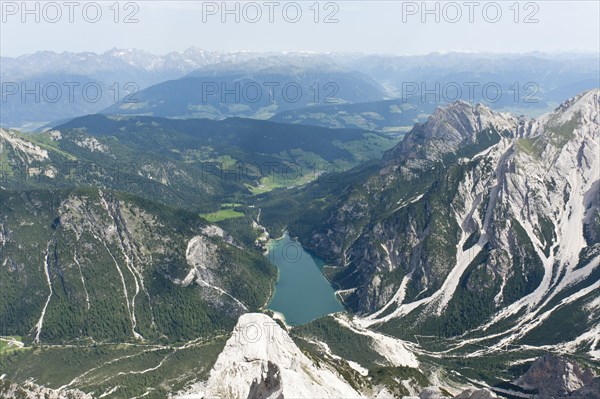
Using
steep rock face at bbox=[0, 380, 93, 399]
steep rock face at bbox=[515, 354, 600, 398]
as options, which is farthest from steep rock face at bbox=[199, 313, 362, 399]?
steep rock face at bbox=[515, 354, 600, 398]

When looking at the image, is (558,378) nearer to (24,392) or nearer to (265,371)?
(265,371)

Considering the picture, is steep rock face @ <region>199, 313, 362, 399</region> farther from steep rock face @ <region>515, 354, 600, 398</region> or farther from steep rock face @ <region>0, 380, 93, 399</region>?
steep rock face @ <region>515, 354, 600, 398</region>

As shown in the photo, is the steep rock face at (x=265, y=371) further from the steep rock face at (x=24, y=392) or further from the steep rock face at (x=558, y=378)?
the steep rock face at (x=558, y=378)

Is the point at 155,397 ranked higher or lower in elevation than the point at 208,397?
lower

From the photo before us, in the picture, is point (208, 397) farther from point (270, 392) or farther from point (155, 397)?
point (155, 397)

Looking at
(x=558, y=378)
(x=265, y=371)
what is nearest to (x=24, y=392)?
(x=265, y=371)

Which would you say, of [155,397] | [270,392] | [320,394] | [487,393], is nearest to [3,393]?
[155,397]
